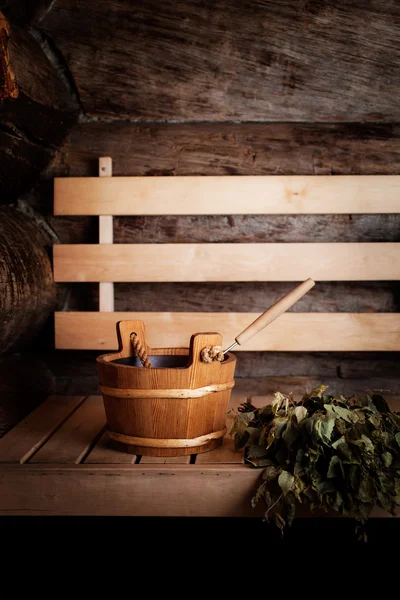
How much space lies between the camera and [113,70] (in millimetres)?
2670

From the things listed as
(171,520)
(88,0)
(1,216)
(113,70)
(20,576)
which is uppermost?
(88,0)

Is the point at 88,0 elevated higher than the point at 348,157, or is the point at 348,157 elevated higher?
the point at 88,0

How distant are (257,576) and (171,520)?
33 cm

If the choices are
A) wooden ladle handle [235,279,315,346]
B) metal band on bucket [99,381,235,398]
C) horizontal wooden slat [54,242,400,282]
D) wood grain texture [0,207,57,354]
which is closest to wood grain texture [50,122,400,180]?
horizontal wooden slat [54,242,400,282]

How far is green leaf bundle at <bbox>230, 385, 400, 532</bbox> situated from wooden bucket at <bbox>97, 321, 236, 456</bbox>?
17 centimetres

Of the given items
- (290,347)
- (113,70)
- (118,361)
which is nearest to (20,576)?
(118,361)

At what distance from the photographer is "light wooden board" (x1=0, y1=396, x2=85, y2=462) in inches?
77.2

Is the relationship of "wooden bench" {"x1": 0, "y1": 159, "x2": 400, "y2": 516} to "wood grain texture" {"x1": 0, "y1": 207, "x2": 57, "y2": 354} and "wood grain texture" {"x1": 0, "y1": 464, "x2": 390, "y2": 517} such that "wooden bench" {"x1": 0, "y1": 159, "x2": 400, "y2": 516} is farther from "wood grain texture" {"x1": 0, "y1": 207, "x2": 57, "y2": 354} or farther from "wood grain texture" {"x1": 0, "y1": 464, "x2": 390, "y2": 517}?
"wood grain texture" {"x1": 0, "y1": 464, "x2": 390, "y2": 517}

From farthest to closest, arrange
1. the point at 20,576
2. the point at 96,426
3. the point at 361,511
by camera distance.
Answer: the point at 96,426 < the point at 20,576 < the point at 361,511

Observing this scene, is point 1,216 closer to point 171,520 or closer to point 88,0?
point 88,0

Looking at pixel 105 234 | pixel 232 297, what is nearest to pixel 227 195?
pixel 232 297

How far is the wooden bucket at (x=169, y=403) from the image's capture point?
182 centimetres

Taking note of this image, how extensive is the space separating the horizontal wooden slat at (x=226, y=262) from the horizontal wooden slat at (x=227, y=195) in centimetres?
15

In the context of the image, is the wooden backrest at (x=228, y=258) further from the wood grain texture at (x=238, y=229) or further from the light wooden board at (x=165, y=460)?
the light wooden board at (x=165, y=460)
